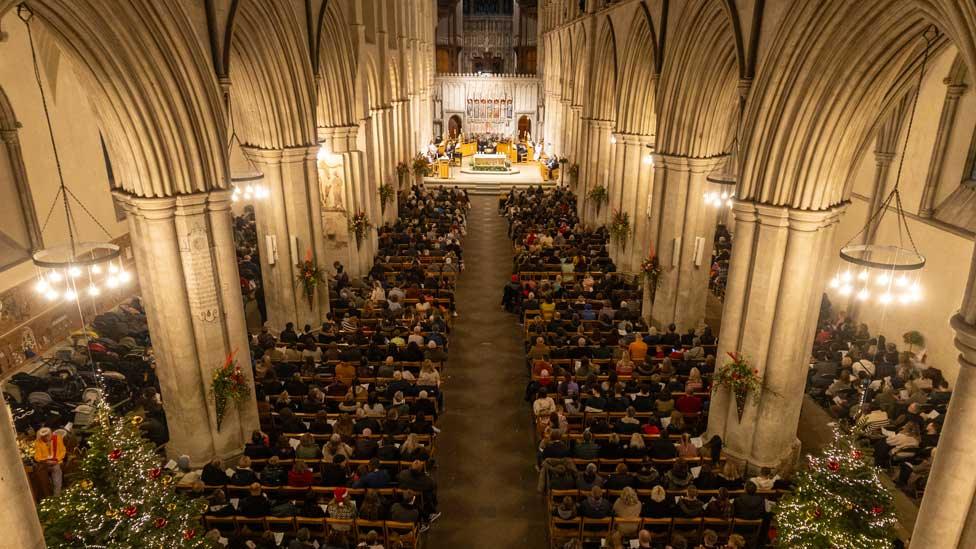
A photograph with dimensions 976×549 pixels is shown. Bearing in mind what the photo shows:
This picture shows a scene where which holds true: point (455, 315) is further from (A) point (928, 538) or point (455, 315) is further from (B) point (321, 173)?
(A) point (928, 538)

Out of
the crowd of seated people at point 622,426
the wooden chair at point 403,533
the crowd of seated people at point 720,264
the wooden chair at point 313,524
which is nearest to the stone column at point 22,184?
the wooden chair at point 313,524

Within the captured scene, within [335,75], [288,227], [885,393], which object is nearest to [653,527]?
[885,393]

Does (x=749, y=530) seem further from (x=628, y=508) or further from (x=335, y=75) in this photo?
(x=335, y=75)

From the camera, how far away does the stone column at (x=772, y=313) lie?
356 inches

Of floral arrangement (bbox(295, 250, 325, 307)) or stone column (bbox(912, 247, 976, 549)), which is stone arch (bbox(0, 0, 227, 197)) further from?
stone column (bbox(912, 247, 976, 549))

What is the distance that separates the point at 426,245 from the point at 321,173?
4285mm

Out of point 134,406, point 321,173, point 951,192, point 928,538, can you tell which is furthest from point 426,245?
point 928,538

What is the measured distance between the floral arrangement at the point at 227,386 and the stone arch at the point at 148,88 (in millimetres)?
Answer: 2803

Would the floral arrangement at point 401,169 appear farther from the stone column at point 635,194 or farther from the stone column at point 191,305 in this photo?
the stone column at point 191,305

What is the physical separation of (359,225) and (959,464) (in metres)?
15.2

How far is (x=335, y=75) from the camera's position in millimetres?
17172

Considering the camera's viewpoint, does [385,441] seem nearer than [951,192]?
Yes

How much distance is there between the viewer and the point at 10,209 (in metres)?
13.8

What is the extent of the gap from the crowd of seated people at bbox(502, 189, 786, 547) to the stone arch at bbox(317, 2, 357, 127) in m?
6.88
